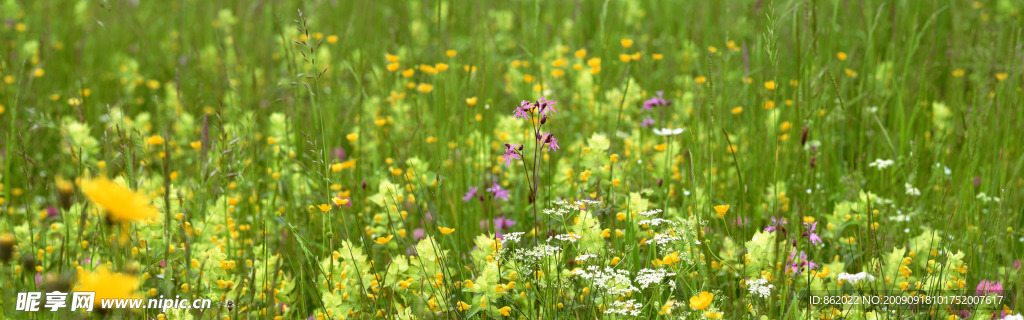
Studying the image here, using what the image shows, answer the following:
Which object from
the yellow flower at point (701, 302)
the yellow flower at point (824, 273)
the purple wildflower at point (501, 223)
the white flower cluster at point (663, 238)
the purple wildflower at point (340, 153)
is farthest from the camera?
the purple wildflower at point (340, 153)

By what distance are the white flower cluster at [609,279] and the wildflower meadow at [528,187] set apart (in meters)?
0.01

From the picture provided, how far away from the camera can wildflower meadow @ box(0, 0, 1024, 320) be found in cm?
168

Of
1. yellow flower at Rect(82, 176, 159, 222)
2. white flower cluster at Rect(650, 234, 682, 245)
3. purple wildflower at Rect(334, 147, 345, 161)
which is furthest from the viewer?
purple wildflower at Rect(334, 147, 345, 161)

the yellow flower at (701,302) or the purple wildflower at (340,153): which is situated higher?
the purple wildflower at (340,153)

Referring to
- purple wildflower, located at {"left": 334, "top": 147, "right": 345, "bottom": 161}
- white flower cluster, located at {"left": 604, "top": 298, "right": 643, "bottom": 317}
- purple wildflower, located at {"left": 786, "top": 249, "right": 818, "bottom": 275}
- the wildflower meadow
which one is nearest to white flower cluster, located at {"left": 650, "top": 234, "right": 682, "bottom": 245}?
the wildflower meadow

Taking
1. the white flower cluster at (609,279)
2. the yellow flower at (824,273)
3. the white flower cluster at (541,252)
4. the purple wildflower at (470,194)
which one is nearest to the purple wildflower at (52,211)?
the purple wildflower at (470,194)

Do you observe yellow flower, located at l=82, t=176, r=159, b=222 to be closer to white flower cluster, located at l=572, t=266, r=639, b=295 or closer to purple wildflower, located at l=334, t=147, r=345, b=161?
white flower cluster, located at l=572, t=266, r=639, b=295

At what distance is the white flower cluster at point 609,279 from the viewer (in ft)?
5.01

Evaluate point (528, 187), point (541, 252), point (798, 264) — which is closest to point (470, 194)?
point (528, 187)

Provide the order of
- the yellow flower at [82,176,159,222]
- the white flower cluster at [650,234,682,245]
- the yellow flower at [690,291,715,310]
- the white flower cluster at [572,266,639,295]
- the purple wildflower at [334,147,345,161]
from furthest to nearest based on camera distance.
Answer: the purple wildflower at [334,147,345,161]
the white flower cluster at [650,234,682,245]
the white flower cluster at [572,266,639,295]
the yellow flower at [690,291,715,310]
the yellow flower at [82,176,159,222]

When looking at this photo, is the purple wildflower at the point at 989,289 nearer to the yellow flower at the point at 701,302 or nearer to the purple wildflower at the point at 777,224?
the purple wildflower at the point at 777,224

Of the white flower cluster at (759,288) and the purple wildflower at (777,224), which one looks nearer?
the purple wildflower at (777,224)

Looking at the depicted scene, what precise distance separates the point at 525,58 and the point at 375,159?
1.47 metres

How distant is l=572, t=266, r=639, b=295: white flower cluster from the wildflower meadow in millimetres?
12
